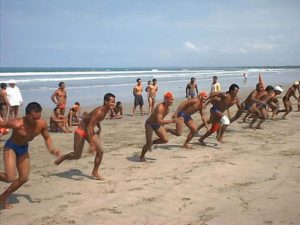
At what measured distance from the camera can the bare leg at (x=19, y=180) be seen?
5629 millimetres

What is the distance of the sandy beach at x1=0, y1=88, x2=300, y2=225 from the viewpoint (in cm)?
547

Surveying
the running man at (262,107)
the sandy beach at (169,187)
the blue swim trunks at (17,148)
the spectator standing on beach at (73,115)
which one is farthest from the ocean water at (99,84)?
the blue swim trunks at (17,148)

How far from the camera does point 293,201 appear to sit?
5996mm

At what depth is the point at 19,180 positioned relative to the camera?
5.62 metres

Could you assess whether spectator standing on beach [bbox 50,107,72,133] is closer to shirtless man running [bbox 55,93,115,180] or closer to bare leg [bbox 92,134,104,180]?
shirtless man running [bbox 55,93,115,180]

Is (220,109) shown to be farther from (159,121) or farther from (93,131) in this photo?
(93,131)

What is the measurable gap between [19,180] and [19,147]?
0.48 m

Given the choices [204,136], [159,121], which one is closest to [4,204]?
[159,121]

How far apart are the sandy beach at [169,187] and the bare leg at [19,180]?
0.16 m

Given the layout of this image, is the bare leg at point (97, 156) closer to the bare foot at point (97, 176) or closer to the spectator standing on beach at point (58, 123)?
the bare foot at point (97, 176)

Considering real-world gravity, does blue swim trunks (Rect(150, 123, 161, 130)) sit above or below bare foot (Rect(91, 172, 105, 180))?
above

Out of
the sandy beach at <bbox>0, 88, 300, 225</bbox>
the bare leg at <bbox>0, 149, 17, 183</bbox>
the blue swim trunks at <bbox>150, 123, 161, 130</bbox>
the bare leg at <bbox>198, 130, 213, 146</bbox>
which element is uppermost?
the blue swim trunks at <bbox>150, 123, 161, 130</bbox>

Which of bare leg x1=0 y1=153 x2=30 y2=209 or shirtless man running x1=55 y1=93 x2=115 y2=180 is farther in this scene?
shirtless man running x1=55 y1=93 x2=115 y2=180

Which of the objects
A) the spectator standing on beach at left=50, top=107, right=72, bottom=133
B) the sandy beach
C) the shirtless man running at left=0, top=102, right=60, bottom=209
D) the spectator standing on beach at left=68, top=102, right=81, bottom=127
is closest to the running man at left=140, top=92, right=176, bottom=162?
the sandy beach
